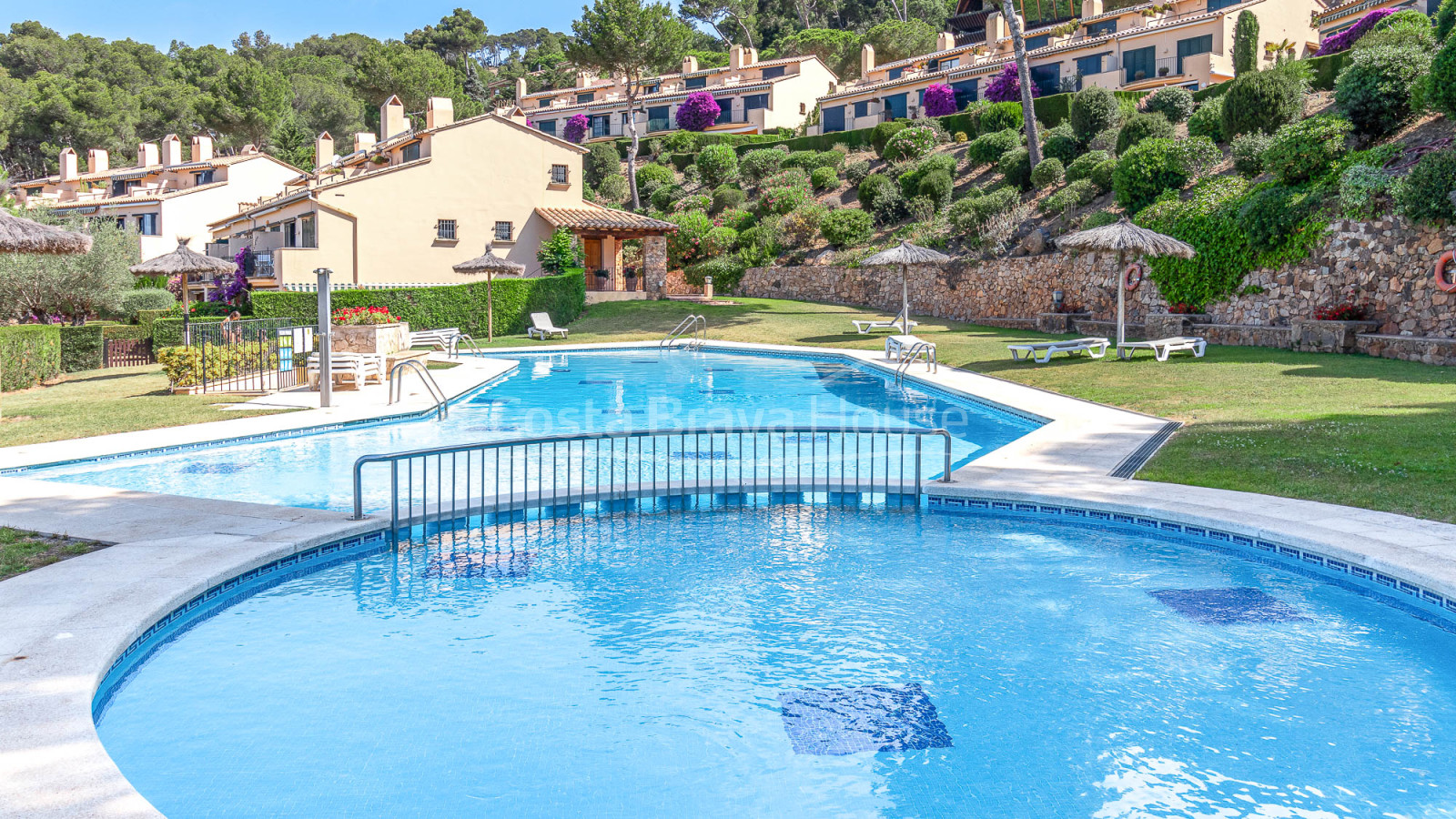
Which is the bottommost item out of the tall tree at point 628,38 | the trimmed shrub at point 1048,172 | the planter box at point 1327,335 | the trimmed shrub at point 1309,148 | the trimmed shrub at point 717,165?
the planter box at point 1327,335

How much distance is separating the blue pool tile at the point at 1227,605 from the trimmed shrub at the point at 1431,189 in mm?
16652

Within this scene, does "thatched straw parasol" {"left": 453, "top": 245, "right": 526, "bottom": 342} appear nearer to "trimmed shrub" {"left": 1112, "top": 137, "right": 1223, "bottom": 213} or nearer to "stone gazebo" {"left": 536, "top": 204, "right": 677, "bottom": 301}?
"stone gazebo" {"left": 536, "top": 204, "right": 677, "bottom": 301}

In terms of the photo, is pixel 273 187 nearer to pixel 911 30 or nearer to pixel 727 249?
pixel 727 249

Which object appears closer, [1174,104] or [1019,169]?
[1174,104]

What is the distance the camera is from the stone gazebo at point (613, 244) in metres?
40.4

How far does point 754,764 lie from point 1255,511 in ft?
19.0

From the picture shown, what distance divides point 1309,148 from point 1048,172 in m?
12.5

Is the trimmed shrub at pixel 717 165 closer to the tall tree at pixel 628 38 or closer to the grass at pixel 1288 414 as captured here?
the tall tree at pixel 628 38

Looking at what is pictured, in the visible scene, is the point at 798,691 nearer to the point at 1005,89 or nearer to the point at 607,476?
the point at 607,476

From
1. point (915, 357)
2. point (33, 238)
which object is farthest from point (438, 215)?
point (33, 238)

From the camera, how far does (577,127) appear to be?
71.8 m

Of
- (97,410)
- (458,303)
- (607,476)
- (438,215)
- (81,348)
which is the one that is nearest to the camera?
(607,476)

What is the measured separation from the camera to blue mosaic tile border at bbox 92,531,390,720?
19.2ft

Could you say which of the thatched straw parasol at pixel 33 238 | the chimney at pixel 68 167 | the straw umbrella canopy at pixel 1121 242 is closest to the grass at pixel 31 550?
the thatched straw parasol at pixel 33 238
